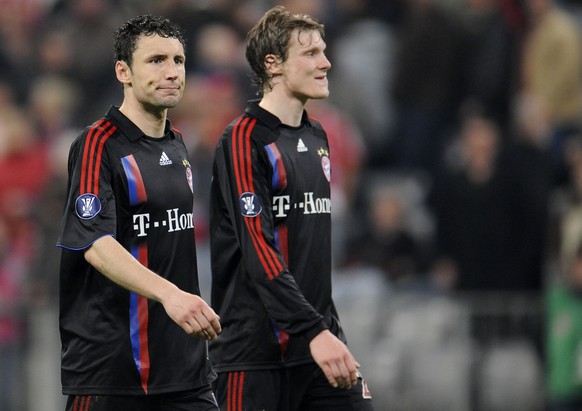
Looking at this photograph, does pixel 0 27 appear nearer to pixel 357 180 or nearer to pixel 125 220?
pixel 357 180

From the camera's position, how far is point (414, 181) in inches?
538

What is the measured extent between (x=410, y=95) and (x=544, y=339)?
3.39m

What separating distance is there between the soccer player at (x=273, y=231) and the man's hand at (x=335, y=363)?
0.25 m

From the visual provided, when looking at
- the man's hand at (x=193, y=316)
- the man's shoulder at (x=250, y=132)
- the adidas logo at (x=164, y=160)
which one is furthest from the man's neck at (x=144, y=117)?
the man's hand at (x=193, y=316)

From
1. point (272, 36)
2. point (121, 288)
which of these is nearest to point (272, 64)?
point (272, 36)

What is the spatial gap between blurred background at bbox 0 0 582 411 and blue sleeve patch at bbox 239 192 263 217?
200 inches

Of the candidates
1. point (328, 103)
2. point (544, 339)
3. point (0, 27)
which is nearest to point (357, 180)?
point (328, 103)

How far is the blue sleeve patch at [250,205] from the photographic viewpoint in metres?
6.60

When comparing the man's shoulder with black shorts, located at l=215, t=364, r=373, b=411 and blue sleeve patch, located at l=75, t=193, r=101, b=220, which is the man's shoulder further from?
black shorts, located at l=215, t=364, r=373, b=411

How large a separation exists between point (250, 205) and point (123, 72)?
88cm

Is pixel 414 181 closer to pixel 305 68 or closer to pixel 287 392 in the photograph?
pixel 305 68

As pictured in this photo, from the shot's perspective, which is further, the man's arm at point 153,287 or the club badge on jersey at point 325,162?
the club badge on jersey at point 325,162

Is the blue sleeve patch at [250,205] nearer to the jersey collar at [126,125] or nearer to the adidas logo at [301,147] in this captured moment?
the adidas logo at [301,147]

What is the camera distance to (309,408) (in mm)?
6840
